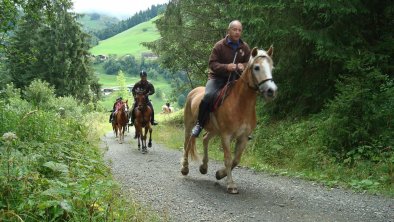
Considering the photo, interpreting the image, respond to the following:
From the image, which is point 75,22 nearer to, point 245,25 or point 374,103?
point 245,25

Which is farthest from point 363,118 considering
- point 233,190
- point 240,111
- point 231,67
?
point 233,190

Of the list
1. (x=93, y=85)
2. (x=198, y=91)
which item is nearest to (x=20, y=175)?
(x=198, y=91)

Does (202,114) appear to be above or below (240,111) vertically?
below

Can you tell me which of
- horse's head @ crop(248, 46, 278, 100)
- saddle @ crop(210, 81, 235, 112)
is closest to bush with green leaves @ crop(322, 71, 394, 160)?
saddle @ crop(210, 81, 235, 112)

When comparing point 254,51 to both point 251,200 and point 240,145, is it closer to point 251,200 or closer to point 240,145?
point 240,145

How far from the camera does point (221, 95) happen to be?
733 cm

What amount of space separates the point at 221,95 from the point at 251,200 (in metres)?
2.19

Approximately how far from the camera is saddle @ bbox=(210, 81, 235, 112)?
729cm

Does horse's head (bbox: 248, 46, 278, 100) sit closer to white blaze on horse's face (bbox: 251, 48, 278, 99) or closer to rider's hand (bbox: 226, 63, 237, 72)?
white blaze on horse's face (bbox: 251, 48, 278, 99)

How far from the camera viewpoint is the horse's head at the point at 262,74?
6082 millimetres

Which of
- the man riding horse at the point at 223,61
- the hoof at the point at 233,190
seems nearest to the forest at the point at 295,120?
the hoof at the point at 233,190

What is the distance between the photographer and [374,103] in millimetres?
8852

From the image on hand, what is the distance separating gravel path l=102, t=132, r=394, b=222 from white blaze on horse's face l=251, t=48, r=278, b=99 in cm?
186

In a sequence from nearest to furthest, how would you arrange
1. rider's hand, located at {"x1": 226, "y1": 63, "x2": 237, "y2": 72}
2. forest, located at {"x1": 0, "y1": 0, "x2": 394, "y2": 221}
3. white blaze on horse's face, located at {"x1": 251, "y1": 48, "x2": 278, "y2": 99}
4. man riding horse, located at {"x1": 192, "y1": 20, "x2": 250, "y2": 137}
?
forest, located at {"x1": 0, "y1": 0, "x2": 394, "y2": 221} < white blaze on horse's face, located at {"x1": 251, "y1": 48, "x2": 278, "y2": 99} < rider's hand, located at {"x1": 226, "y1": 63, "x2": 237, "y2": 72} < man riding horse, located at {"x1": 192, "y1": 20, "x2": 250, "y2": 137}
